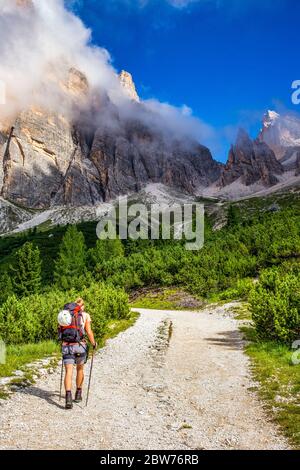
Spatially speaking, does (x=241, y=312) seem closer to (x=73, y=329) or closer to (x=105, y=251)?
(x=73, y=329)

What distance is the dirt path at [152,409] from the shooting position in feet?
24.3

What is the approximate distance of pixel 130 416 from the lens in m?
9.04

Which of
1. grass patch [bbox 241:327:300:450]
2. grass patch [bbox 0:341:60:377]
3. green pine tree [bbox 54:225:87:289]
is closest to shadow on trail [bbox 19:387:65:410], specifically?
grass patch [bbox 0:341:60:377]

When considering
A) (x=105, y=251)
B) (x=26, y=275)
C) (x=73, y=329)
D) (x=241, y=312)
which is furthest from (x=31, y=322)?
(x=105, y=251)

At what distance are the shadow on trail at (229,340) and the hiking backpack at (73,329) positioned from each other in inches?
384

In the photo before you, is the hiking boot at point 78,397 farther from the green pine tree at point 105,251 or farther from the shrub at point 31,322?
→ the green pine tree at point 105,251

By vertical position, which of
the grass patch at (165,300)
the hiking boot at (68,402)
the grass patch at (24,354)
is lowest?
the grass patch at (165,300)

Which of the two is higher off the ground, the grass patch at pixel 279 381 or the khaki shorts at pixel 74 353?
the khaki shorts at pixel 74 353

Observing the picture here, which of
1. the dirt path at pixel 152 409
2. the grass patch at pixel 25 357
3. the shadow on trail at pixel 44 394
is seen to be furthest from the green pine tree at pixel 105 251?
the shadow on trail at pixel 44 394

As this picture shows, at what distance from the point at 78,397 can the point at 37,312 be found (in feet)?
34.3

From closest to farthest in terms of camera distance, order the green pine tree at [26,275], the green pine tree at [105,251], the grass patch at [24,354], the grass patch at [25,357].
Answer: the grass patch at [25,357] < the grass patch at [24,354] < the green pine tree at [26,275] < the green pine tree at [105,251]

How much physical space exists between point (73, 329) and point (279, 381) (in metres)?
6.36

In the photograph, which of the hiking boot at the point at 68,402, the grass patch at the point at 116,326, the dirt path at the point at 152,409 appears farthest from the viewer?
the grass patch at the point at 116,326
